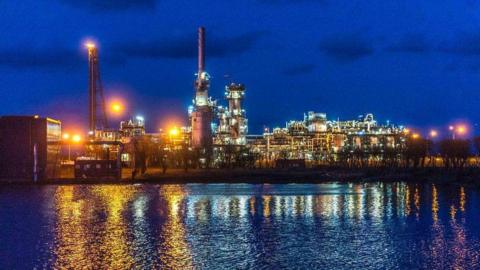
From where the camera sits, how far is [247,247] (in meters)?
26.2

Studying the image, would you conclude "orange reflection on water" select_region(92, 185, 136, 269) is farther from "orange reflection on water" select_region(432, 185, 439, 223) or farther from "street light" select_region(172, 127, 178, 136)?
"street light" select_region(172, 127, 178, 136)

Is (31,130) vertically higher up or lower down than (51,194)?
higher up

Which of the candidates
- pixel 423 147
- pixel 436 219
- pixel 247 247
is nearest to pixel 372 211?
pixel 436 219

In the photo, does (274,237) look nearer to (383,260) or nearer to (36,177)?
(383,260)

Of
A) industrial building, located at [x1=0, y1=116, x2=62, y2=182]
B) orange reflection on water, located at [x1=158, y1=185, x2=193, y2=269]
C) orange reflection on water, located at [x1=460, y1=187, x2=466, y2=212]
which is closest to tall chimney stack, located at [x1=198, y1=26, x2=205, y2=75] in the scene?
industrial building, located at [x1=0, y1=116, x2=62, y2=182]

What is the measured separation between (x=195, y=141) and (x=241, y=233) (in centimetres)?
11121

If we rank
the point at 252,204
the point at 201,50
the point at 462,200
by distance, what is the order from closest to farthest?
the point at 252,204, the point at 462,200, the point at 201,50

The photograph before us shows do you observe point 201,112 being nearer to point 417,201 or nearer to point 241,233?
point 417,201

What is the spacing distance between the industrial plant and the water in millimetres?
32029

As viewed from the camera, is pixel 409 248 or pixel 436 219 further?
pixel 436 219

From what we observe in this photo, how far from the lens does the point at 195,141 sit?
463ft

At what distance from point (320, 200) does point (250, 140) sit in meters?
135

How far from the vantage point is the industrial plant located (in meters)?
81.4

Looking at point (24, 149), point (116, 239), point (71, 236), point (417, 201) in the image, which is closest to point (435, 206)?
point (417, 201)
